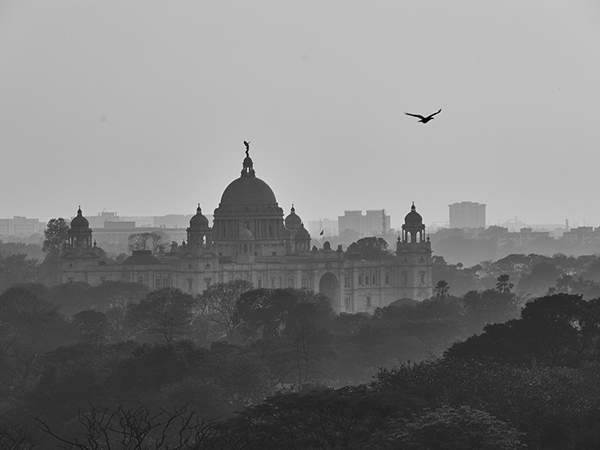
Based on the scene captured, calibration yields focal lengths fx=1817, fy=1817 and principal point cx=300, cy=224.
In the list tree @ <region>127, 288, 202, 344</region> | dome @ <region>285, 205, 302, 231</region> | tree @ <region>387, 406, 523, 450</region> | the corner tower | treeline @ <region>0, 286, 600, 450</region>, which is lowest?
tree @ <region>387, 406, 523, 450</region>

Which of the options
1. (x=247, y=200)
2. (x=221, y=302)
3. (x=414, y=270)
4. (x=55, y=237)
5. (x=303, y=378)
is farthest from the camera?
(x=55, y=237)

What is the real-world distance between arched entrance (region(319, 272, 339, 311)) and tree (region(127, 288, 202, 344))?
28678 mm

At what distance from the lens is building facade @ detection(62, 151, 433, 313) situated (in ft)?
485

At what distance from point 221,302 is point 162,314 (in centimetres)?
1323

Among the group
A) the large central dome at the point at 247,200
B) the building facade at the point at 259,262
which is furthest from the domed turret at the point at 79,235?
the large central dome at the point at 247,200

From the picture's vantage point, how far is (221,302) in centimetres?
12419


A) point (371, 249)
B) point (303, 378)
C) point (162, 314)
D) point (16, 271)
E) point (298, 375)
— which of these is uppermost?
point (371, 249)

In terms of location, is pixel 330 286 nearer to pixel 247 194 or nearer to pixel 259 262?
pixel 259 262

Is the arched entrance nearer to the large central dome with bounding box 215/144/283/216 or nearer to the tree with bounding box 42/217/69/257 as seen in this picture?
the large central dome with bounding box 215/144/283/216

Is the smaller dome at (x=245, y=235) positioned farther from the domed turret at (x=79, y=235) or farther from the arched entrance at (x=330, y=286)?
the domed turret at (x=79, y=235)

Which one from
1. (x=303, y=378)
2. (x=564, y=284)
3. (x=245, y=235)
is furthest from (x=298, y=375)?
(x=245, y=235)

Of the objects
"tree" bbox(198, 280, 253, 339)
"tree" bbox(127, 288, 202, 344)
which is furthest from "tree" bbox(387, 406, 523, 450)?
"tree" bbox(198, 280, 253, 339)

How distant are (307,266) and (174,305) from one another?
32.7 m

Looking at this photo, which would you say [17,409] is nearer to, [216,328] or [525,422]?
[525,422]
